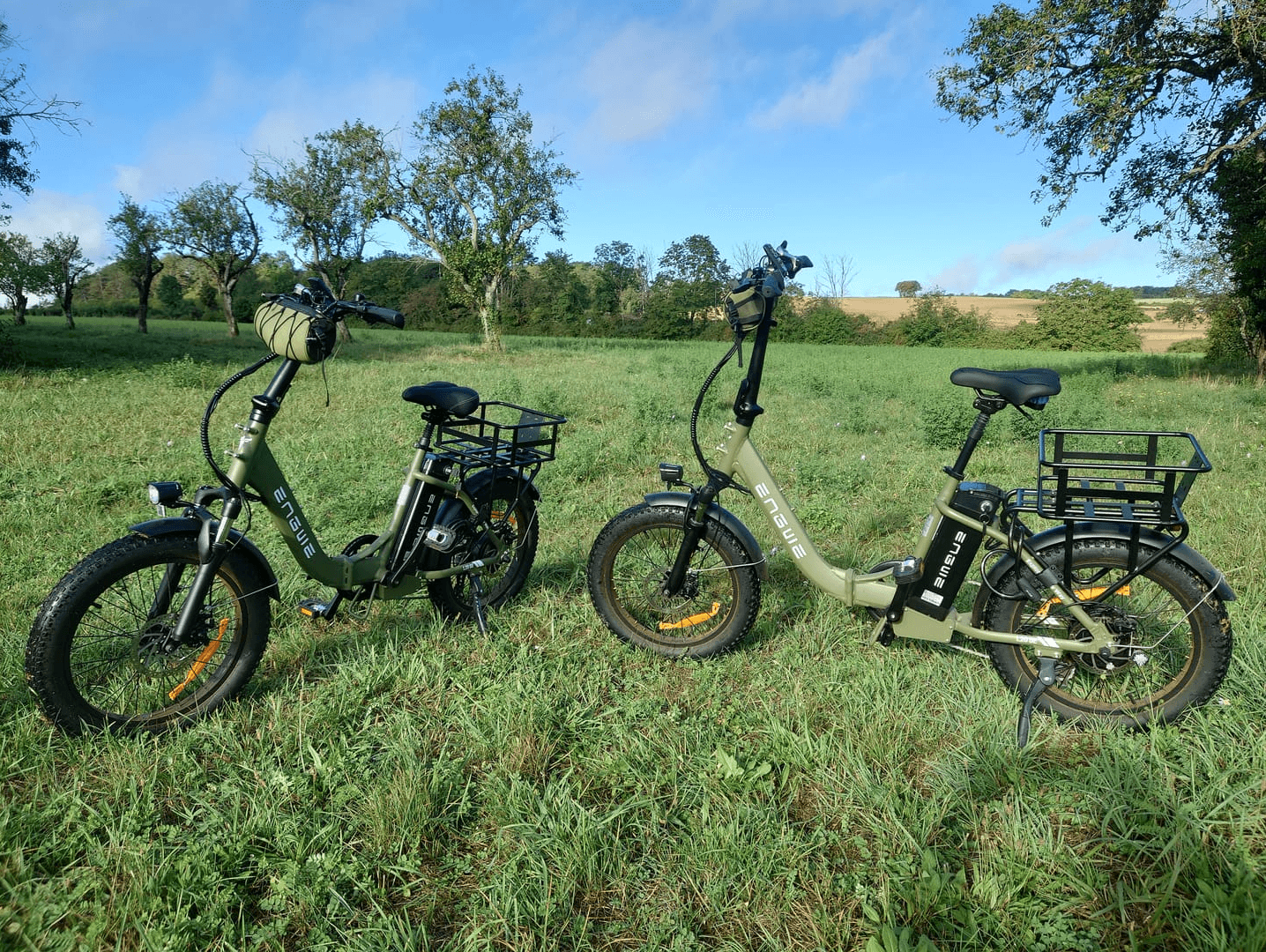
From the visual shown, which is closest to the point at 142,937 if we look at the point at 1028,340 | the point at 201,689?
the point at 201,689

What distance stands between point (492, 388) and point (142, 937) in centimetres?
1126

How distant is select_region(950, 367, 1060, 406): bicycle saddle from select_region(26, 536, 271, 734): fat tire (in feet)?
9.59

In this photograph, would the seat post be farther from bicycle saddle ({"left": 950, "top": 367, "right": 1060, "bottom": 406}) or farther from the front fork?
the front fork

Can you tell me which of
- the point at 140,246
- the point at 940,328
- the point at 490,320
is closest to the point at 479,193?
the point at 490,320

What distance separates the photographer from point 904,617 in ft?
9.81

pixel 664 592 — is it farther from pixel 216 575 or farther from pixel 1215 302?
pixel 1215 302

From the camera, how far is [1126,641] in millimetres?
2754

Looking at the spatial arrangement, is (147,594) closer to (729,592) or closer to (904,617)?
(729,592)

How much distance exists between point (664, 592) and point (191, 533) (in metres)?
1.97

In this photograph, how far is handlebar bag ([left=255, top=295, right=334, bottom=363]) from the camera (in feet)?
8.64

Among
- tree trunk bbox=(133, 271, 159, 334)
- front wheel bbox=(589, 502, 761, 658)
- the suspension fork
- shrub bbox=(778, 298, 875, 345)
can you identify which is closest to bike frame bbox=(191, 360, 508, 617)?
front wheel bbox=(589, 502, 761, 658)

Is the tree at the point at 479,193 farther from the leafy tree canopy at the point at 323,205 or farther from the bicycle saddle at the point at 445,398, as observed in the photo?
the bicycle saddle at the point at 445,398

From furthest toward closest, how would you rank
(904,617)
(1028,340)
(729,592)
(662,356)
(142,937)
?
(1028,340), (662,356), (729,592), (904,617), (142,937)

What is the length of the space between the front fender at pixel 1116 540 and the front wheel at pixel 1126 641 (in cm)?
3
